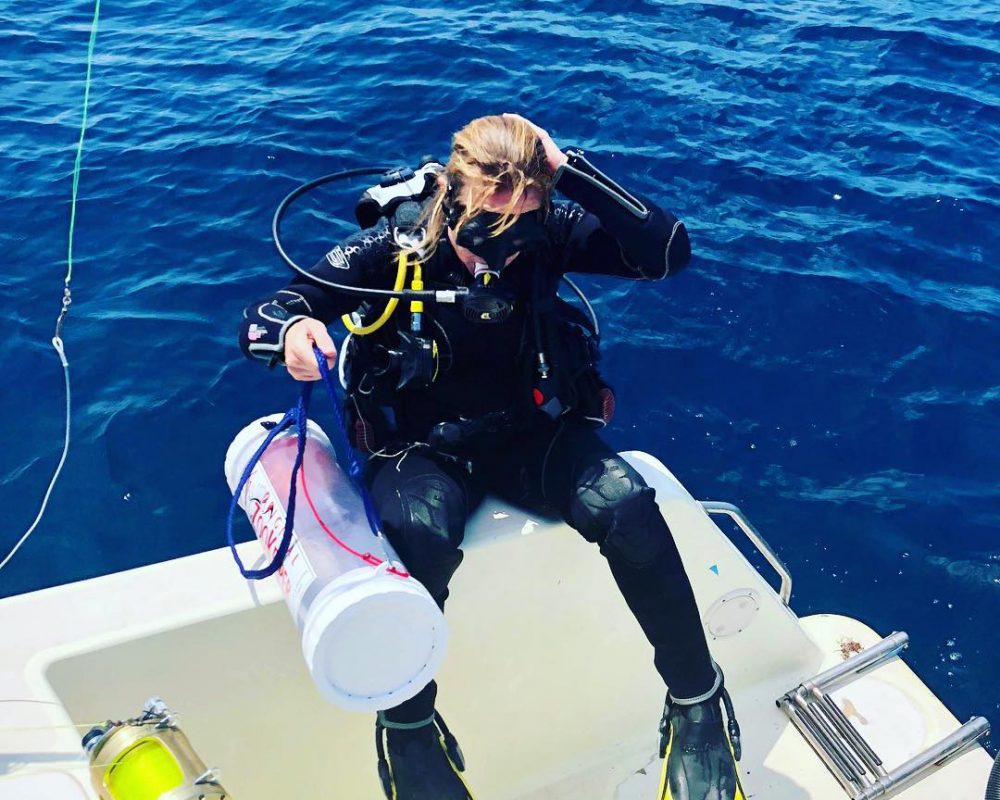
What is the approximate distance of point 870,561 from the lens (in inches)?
161

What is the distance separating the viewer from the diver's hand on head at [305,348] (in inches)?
96.0

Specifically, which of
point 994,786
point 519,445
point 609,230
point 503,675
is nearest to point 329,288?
point 519,445

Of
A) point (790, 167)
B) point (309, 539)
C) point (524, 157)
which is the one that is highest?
point (524, 157)

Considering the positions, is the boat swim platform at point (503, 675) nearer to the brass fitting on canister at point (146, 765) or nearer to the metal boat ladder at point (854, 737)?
the metal boat ladder at point (854, 737)

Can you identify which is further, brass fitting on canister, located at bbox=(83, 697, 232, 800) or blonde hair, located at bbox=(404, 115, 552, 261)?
blonde hair, located at bbox=(404, 115, 552, 261)

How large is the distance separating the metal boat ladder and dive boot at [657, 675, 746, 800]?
0.57 meters

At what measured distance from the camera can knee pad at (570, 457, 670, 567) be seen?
2586 mm

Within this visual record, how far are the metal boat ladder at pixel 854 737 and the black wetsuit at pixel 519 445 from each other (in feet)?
2.43

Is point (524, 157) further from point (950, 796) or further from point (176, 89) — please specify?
point (176, 89)

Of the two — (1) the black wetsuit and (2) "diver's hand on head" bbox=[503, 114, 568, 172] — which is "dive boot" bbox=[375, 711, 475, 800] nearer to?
(1) the black wetsuit

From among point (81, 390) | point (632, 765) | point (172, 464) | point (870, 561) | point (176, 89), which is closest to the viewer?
point (632, 765)

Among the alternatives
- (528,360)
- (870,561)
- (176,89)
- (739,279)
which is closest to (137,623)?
(528,360)

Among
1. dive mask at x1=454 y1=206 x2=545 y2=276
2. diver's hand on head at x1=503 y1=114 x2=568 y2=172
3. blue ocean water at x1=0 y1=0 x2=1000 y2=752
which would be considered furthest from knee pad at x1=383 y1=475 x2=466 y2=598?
blue ocean water at x1=0 y1=0 x2=1000 y2=752

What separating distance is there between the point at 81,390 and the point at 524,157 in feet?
10.5
